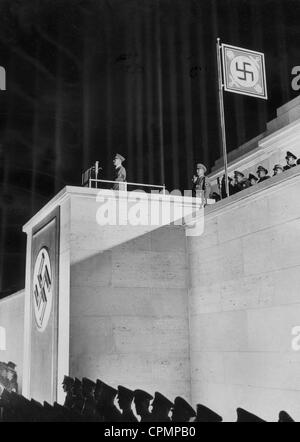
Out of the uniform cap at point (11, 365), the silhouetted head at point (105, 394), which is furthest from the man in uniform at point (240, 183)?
the uniform cap at point (11, 365)

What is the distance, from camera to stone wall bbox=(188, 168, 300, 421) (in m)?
9.06

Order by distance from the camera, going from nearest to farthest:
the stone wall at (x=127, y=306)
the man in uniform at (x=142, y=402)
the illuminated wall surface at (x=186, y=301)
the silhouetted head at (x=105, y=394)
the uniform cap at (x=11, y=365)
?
the man in uniform at (x=142, y=402)
the silhouetted head at (x=105, y=394)
the illuminated wall surface at (x=186, y=301)
the stone wall at (x=127, y=306)
the uniform cap at (x=11, y=365)

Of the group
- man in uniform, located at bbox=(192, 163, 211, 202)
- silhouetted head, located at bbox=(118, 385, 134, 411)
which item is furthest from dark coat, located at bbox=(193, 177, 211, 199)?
silhouetted head, located at bbox=(118, 385, 134, 411)

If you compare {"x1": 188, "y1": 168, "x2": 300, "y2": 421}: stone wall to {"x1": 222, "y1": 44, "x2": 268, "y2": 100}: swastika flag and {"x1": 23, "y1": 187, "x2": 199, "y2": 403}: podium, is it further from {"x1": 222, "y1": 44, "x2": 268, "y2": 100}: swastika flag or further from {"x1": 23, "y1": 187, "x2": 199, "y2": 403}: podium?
{"x1": 222, "y1": 44, "x2": 268, "y2": 100}: swastika flag

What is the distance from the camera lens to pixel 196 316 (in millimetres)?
12109

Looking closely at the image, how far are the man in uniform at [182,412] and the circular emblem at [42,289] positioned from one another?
22.8ft

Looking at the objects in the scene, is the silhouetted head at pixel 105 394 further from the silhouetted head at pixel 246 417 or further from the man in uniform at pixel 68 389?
the silhouetted head at pixel 246 417

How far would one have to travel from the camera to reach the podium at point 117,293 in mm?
11422

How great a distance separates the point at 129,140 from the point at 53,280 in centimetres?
2068

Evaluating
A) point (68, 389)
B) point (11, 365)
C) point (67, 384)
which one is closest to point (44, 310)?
point (67, 384)

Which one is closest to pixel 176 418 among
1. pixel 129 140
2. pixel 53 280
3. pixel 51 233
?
pixel 53 280

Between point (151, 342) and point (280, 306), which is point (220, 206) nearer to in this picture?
point (280, 306)

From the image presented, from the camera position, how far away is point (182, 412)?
642 cm

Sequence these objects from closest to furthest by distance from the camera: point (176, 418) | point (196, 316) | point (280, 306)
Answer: point (176, 418) < point (280, 306) < point (196, 316)
